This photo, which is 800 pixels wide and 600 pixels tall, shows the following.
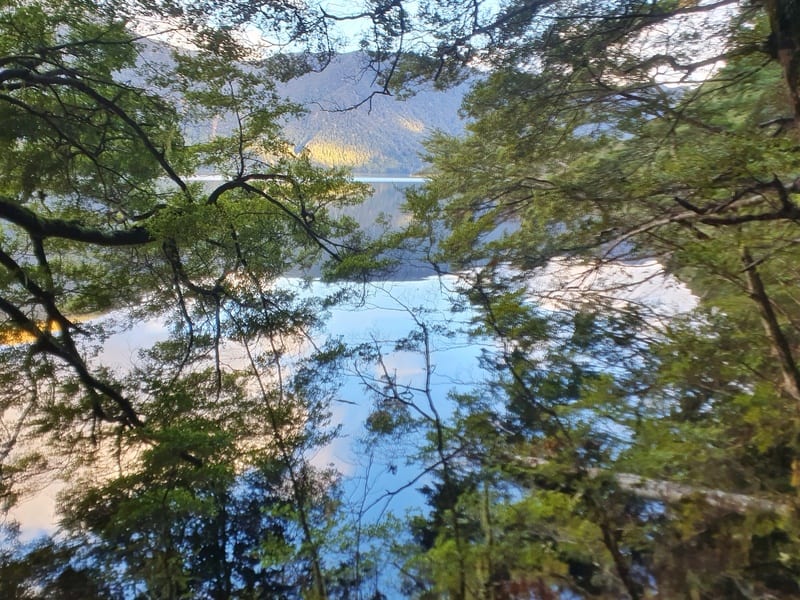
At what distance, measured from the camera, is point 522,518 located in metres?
1.32

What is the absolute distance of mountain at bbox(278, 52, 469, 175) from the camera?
12.1ft

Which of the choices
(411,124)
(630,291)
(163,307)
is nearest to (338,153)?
(411,124)

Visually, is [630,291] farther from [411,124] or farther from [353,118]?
[353,118]

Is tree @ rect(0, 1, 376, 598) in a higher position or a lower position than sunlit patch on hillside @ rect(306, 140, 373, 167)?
lower

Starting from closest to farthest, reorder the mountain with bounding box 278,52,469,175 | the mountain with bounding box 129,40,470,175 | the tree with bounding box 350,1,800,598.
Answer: the tree with bounding box 350,1,800,598 → the mountain with bounding box 129,40,470,175 → the mountain with bounding box 278,52,469,175

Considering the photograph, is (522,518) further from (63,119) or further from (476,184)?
(63,119)

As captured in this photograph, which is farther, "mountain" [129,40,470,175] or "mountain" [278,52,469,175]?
"mountain" [278,52,469,175]

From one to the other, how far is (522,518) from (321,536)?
62 centimetres

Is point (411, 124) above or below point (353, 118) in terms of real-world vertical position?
below

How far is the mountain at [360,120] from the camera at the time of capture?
3.68 metres

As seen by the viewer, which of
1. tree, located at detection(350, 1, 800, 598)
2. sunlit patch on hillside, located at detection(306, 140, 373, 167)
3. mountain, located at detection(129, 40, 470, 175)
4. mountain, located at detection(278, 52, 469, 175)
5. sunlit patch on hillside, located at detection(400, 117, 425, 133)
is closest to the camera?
tree, located at detection(350, 1, 800, 598)

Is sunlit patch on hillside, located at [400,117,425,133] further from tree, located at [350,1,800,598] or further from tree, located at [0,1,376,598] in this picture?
tree, located at [0,1,376,598]

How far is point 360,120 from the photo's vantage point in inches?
377

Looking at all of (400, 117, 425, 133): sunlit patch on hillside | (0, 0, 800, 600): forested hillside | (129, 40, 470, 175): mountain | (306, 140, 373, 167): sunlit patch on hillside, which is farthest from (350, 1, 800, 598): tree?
(400, 117, 425, 133): sunlit patch on hillside
